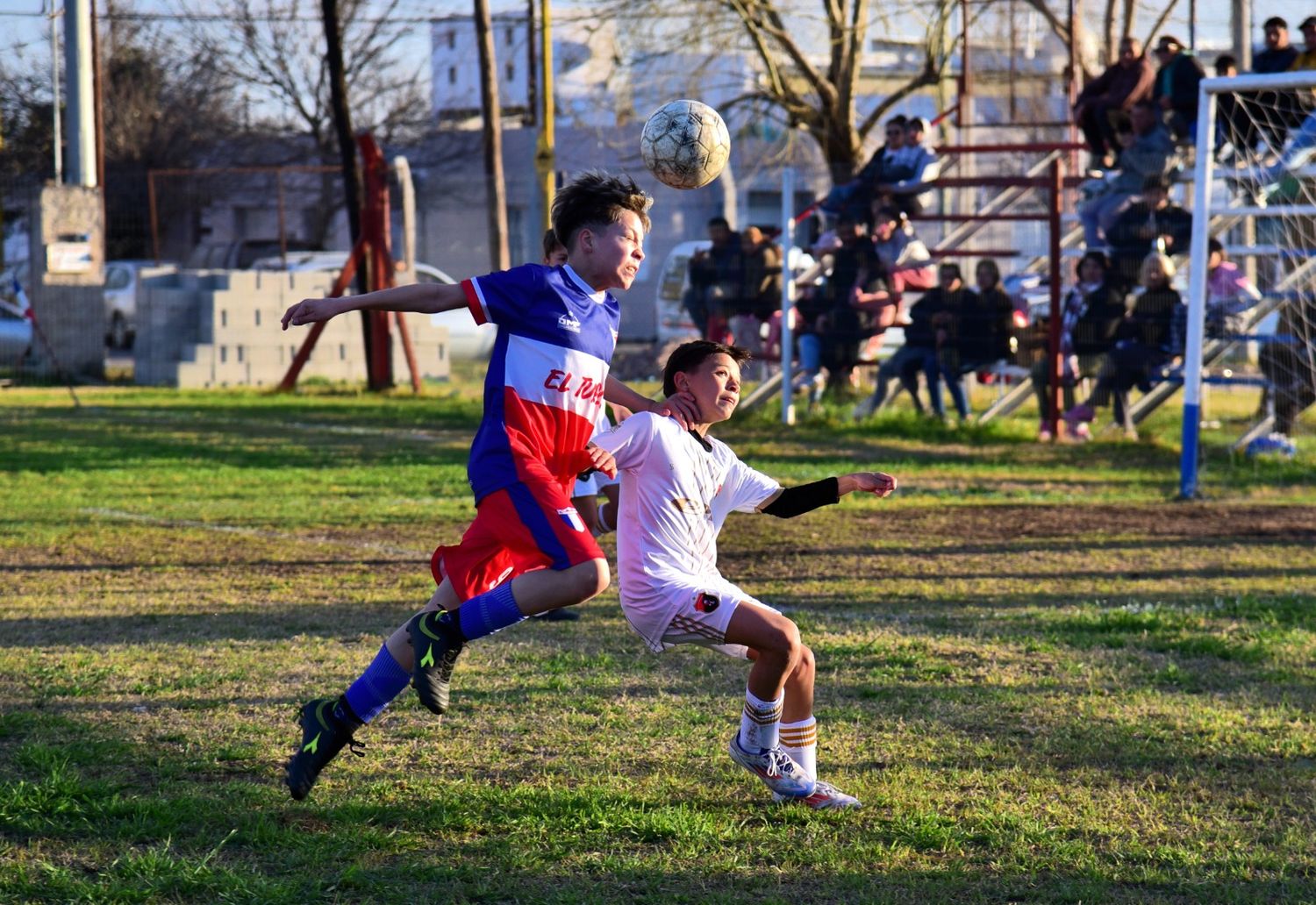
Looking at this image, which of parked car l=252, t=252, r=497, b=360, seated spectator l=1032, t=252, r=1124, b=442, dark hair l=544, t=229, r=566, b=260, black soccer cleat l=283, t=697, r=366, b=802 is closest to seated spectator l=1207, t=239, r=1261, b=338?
seated spectator l=1032, t=252, r=1124, b=442

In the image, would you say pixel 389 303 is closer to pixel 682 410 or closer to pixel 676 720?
pixel 682 410

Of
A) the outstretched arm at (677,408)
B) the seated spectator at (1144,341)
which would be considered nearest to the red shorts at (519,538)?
the outstretched arm at (677,408)

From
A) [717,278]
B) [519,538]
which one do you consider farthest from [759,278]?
[519,538]

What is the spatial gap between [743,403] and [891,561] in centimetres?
894

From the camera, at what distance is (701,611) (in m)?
4.26

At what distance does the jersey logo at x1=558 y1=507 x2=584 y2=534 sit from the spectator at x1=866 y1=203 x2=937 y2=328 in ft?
37.5

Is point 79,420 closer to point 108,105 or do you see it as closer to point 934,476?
point 934,476

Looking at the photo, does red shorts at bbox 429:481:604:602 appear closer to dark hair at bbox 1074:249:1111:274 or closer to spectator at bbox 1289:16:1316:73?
dark hair at bbox 1074:249:1111:274

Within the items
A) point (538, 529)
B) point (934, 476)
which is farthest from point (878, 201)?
point (538, 529)

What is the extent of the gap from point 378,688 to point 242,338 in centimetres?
1818

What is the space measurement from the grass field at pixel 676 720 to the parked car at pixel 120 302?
56.9 feet

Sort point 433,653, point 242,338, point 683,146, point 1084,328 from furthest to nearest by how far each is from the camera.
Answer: point 242,338
point 1084,328
point 683,146
point 433,653

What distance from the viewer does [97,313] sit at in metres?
22.5

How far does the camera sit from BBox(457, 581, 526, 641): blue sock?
4.31 metres
